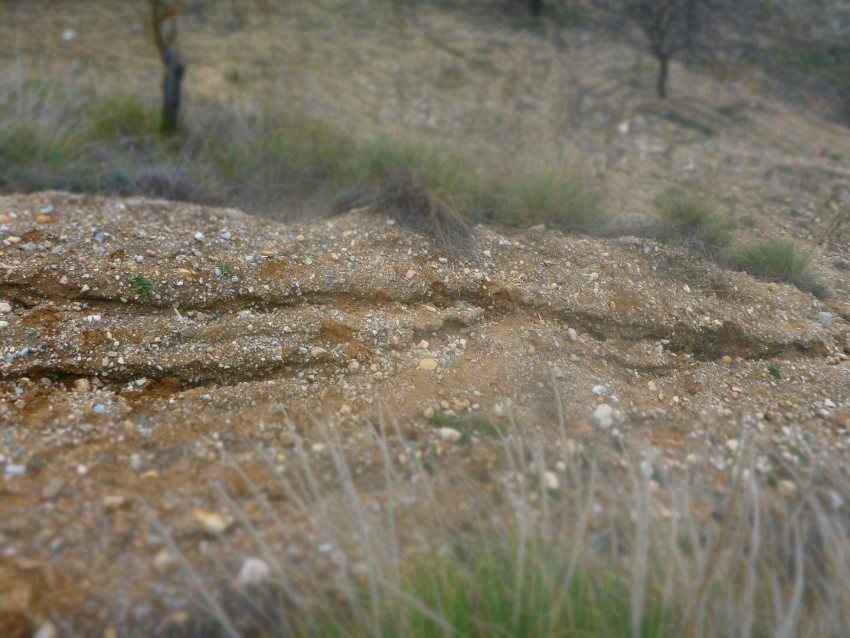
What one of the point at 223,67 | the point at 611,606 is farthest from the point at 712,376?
the point at 223,67

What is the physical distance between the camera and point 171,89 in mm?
4758

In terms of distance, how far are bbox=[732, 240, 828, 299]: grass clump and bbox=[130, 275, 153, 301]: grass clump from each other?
120 inches

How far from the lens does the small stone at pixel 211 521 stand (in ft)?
7.09

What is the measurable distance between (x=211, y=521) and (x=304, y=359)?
35.5 inches

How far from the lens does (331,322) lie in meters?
3.07

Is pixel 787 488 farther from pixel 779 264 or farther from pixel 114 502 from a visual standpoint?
pixel 114 502

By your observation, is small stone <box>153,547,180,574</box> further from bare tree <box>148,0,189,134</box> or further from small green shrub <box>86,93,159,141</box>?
bare tree <box>148,0,189,134</box>

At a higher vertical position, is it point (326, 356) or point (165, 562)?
point (326, 356)

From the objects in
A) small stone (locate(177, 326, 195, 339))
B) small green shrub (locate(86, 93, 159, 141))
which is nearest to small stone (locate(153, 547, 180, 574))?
small stone (locate(177, 326, 195, 339))

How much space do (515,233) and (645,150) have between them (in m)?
1.95

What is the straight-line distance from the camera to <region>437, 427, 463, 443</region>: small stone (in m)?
2.57

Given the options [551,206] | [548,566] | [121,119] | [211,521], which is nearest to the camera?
[548,566]

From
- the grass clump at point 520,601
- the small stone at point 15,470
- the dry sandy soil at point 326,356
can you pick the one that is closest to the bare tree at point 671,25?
the dry sandy soil at point 326,356

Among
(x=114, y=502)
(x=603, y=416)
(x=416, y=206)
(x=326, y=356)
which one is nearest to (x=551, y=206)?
(x=416, y=206)
